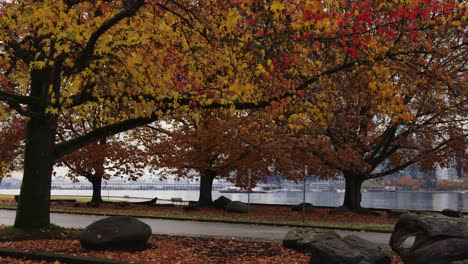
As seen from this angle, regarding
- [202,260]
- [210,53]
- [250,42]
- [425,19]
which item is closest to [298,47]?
[250,42]

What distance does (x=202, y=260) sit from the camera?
38.8 feet

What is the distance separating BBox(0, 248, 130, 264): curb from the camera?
35.7 feet

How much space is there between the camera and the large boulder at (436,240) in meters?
9.94

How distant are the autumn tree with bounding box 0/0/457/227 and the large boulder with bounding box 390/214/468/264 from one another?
4.33 meters

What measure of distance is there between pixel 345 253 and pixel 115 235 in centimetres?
583

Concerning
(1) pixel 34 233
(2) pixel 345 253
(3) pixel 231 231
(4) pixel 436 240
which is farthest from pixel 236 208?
(4) pixel 436 240

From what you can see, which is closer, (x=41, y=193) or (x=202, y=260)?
(x=202, y=260)

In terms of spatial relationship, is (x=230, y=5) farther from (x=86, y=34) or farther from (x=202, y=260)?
(x=202, y=260)

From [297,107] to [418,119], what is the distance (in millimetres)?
16007

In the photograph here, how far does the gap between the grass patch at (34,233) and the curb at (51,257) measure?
8.95 feet

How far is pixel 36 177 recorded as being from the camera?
52.2 ft

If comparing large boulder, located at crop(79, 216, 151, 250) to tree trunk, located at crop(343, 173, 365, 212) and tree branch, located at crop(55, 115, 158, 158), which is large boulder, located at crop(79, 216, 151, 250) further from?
tree trunk, located at crop(343, 173, 365, 212)

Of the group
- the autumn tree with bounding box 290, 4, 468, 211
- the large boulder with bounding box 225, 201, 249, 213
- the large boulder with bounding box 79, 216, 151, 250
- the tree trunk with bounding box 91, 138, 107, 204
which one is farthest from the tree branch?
the tree trunk with bounding box 91, 138, 107, 204

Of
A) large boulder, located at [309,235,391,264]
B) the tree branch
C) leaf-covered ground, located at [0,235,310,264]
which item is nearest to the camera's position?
large boulder, located at [309,235,391,264]
